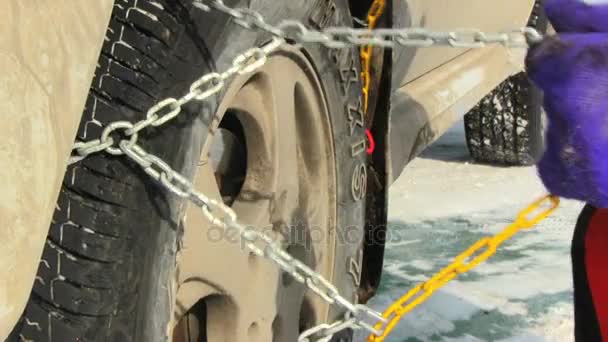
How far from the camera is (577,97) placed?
0.80 metres

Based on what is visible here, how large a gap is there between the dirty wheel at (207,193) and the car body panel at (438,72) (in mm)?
292

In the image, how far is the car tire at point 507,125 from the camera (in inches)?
146

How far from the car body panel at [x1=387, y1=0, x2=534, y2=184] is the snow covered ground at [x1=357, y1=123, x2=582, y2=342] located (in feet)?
1.59

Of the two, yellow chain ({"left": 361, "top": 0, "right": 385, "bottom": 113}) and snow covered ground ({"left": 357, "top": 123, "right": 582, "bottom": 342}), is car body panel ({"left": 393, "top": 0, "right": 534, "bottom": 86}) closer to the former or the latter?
yellow chain ({"left": 361, "top": 0, "right": 385, "bottom": 113})

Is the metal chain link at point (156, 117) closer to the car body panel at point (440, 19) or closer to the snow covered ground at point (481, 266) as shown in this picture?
the car body panel at point (440, 19)

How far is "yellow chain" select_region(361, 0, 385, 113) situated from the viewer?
1.50m

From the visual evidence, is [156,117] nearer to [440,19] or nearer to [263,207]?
[263,207]

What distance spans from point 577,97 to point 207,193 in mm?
503

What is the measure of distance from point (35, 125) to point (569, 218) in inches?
104

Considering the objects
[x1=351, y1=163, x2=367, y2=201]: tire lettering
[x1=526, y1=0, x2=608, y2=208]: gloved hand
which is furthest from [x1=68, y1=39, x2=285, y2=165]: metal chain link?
[x1=351, y1=163, x2=367, y2=201]: tire lettering

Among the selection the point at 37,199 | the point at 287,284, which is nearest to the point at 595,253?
the point at 287,284

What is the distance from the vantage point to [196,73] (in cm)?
89

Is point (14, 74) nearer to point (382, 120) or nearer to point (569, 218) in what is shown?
point (382, 120)

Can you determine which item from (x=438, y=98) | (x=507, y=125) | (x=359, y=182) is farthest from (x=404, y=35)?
(x=507, y=125)
